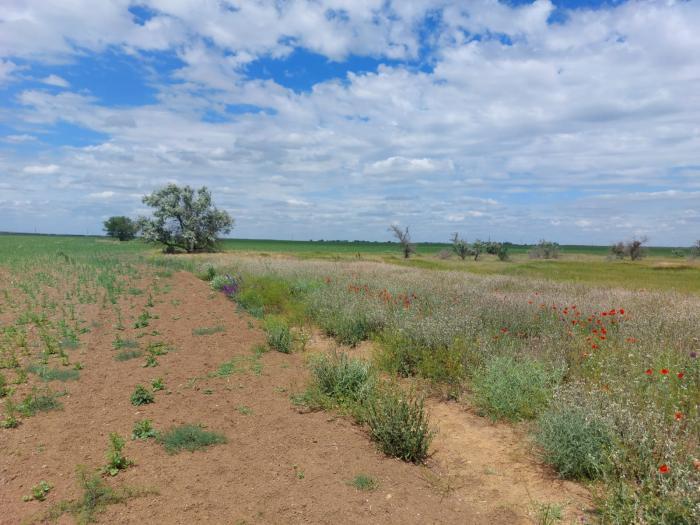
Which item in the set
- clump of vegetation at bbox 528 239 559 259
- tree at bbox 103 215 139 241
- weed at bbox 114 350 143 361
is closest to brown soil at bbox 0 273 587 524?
weed at bbox 114 350 143 361

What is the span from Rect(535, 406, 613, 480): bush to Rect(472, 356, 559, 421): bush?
1.00 m

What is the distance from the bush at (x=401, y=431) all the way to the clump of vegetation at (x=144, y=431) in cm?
255

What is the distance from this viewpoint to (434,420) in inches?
239

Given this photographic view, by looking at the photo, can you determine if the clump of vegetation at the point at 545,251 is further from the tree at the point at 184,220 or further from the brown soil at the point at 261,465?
the brown soil at the point at 261,465

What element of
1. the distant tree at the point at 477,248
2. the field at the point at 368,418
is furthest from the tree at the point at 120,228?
the field at the point at 368,418

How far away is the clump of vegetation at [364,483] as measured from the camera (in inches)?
167

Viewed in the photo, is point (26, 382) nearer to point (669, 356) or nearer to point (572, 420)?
point (572, 420)

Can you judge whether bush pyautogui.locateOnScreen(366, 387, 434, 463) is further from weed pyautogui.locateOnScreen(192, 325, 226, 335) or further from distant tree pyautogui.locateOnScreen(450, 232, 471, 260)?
distant tree pyautogui.locateOnScreen(450, 232, 471, 260)

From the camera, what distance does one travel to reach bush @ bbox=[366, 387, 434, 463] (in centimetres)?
491

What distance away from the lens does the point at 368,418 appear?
5418 mm

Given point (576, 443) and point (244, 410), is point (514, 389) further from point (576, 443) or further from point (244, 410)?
point (244, 410)

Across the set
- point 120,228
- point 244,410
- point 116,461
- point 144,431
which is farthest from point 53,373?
point 120,228

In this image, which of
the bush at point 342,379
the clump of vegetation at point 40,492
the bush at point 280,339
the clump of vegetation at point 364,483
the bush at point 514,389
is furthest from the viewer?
the bush at point 280,339

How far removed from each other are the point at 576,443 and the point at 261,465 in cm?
305
